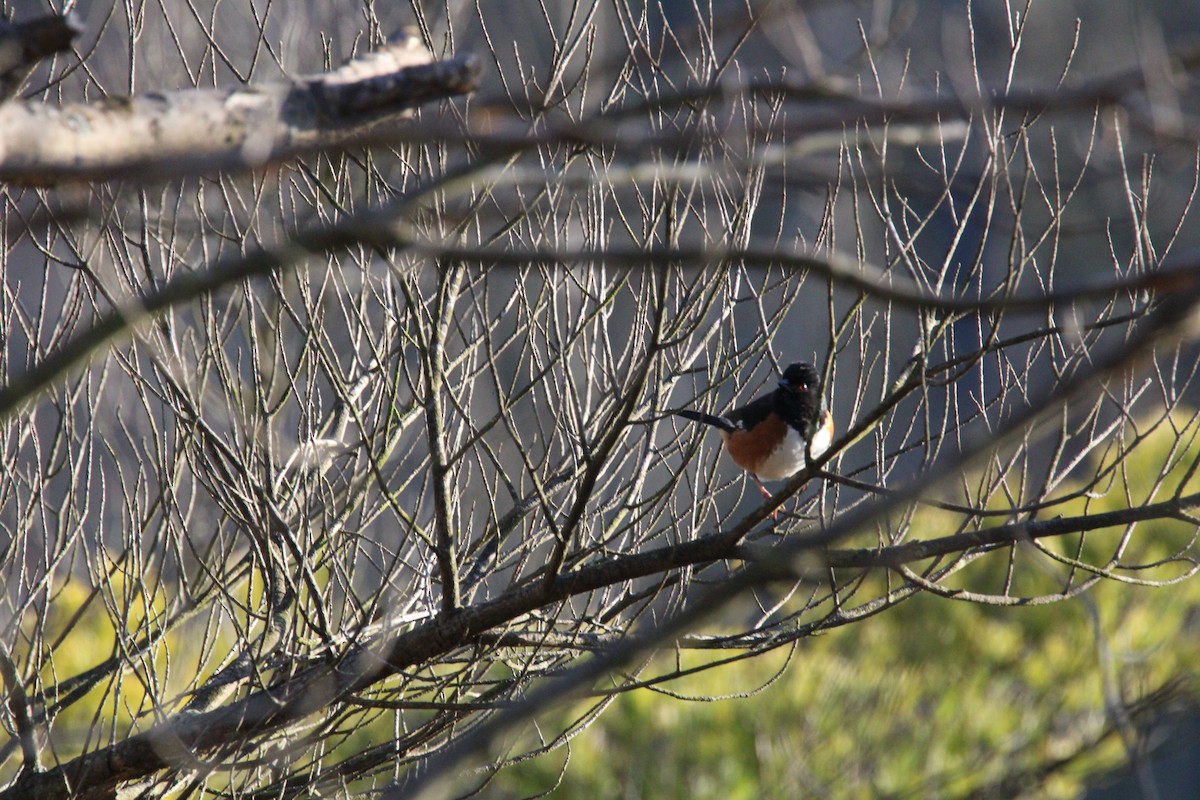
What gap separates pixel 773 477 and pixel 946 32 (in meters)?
2.70

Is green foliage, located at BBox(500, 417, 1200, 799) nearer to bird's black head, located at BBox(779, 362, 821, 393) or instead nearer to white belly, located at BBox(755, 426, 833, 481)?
white belly, located at BBox(755, 426, 833, 481)

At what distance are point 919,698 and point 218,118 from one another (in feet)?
20.2

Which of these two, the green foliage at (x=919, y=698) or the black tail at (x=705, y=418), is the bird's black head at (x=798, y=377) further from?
the green foliage at (x=919, y=698)

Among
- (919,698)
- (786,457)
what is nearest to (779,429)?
(786,457)

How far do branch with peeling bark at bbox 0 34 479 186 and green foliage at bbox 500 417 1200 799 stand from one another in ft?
14.6

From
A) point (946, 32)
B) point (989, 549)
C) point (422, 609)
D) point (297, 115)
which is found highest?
point (946, 32)

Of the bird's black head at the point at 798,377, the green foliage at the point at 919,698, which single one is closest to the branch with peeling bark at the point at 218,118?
the bird's black head at the point at 798,377

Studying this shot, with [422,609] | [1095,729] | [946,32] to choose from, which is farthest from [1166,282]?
[1095,729]

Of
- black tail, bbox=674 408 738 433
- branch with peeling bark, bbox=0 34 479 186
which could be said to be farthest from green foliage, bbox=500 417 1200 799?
branch with peeling bark, bbox=0 34 479 186

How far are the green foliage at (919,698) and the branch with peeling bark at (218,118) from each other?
175 inches

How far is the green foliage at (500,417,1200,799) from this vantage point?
20.4 ft

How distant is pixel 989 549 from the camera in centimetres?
269

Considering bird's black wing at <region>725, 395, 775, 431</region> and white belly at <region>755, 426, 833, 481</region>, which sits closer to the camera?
bird's black wing at <region>725, 395, 775, 431</region>

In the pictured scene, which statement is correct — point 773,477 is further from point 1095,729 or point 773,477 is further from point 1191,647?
point 1191,647
